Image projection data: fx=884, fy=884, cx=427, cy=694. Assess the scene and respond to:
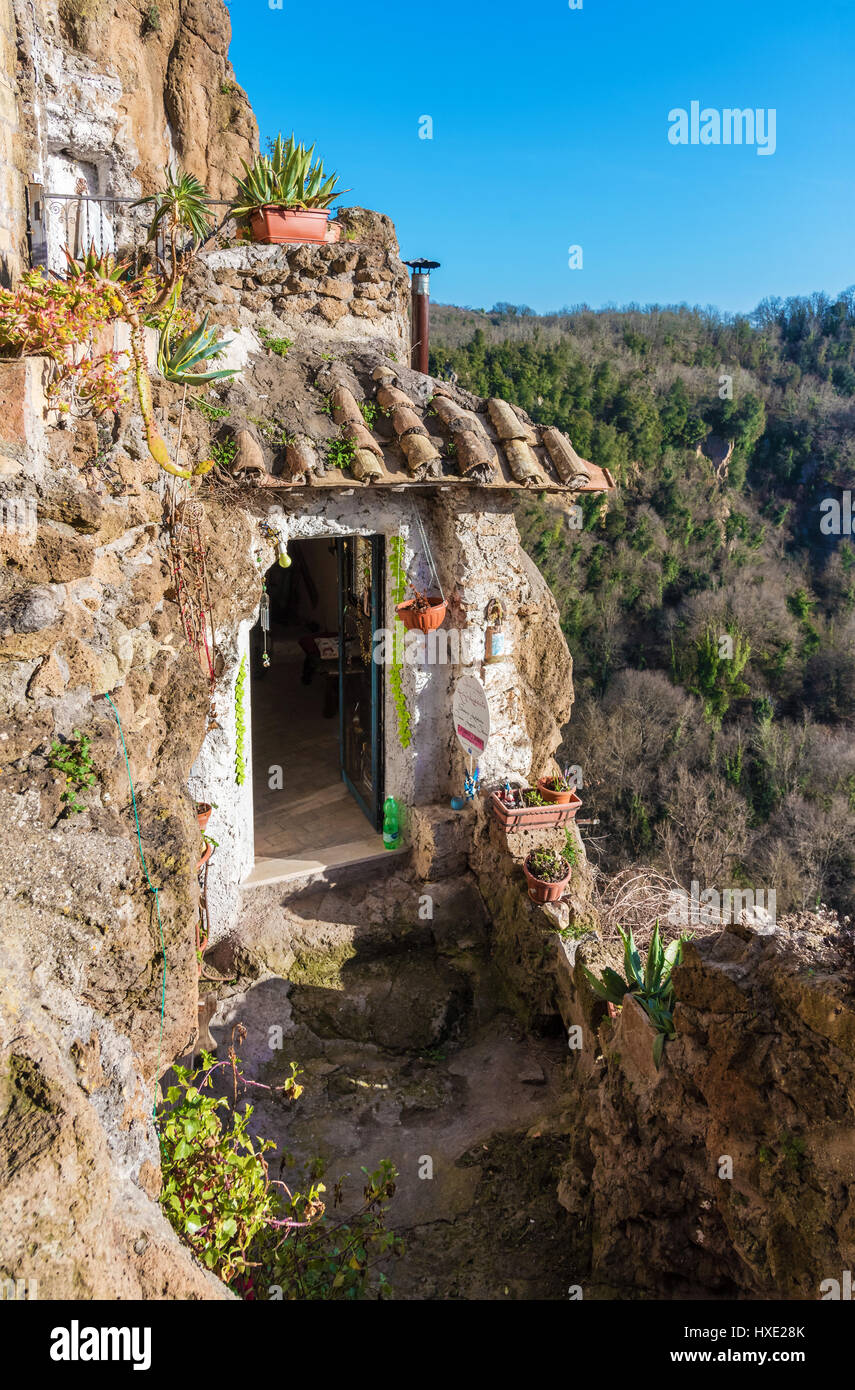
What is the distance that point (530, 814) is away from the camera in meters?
6.24

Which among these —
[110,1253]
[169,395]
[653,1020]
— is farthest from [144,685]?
[653,1020]

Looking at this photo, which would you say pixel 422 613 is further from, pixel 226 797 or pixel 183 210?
pixel 183 210

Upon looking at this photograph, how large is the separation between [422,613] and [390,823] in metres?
1.74

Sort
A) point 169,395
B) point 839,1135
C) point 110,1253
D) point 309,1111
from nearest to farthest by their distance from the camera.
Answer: point 110,1253, point 839,1135, point 169,395, point 309,1111

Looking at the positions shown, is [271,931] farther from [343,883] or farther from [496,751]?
[496,751]

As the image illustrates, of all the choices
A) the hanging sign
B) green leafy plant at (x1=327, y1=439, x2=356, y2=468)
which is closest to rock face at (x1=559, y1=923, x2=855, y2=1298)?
the hanging sign

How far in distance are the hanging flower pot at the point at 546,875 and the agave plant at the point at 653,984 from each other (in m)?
0.80

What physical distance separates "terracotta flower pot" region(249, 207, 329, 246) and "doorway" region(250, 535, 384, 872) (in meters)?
2.19

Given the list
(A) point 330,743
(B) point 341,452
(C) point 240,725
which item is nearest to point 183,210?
(B) point 341,452

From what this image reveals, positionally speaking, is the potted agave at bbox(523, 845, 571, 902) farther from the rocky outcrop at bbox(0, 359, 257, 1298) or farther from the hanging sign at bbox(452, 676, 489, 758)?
the rocky outcrop at bbox(0, 359, 257, 1298)

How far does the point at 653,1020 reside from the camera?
13.2 ft

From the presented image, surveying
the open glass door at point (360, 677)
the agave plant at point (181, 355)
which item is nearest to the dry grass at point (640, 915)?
the open glass door at point (360, 677)
